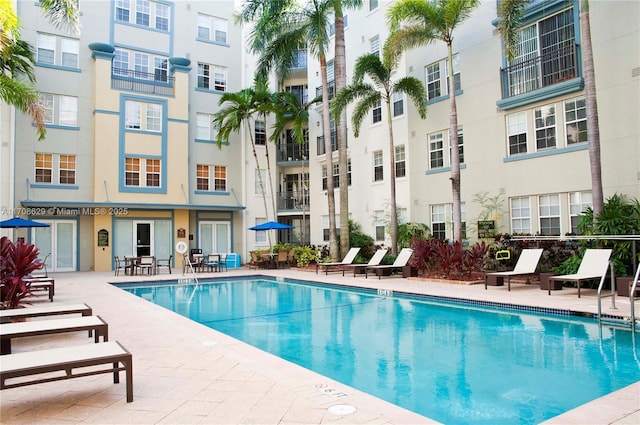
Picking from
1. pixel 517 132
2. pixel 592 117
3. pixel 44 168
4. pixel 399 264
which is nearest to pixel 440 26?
pixel 517 132

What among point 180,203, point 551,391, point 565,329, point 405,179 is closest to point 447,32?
point 405,179

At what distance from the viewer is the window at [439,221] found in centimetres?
1861

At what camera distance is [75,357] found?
407 cm

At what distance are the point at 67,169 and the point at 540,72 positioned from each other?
20522 millimetres

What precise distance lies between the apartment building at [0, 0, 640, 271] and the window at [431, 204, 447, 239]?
9 cm

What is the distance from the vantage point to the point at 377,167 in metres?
21.8

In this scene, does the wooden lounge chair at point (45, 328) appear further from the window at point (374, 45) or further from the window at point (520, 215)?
the window at point (374, 45)

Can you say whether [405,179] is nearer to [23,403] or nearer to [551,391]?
[551,391]

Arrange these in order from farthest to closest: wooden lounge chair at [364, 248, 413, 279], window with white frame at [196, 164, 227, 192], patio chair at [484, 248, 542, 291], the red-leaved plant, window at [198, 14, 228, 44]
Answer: window at [198, 14, 228, 44], window with white frame at [196, 164, 227, 192], wooden lounge chair at [364, 248, 413, 279], patio chair at [484, 248, 542, 291], the red-leaved plant

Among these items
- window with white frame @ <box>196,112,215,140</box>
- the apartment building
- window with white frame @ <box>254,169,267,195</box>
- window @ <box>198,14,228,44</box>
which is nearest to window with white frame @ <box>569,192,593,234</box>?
the apartment building

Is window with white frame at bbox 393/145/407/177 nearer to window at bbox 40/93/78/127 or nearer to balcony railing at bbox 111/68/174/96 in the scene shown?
balcony railing at bbox 111/68/174/96

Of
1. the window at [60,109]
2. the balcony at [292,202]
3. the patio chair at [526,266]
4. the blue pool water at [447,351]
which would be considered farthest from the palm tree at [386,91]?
the window at [60,109]

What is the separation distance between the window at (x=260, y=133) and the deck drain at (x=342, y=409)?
78.4 ft

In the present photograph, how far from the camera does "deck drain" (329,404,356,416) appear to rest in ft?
12.9
